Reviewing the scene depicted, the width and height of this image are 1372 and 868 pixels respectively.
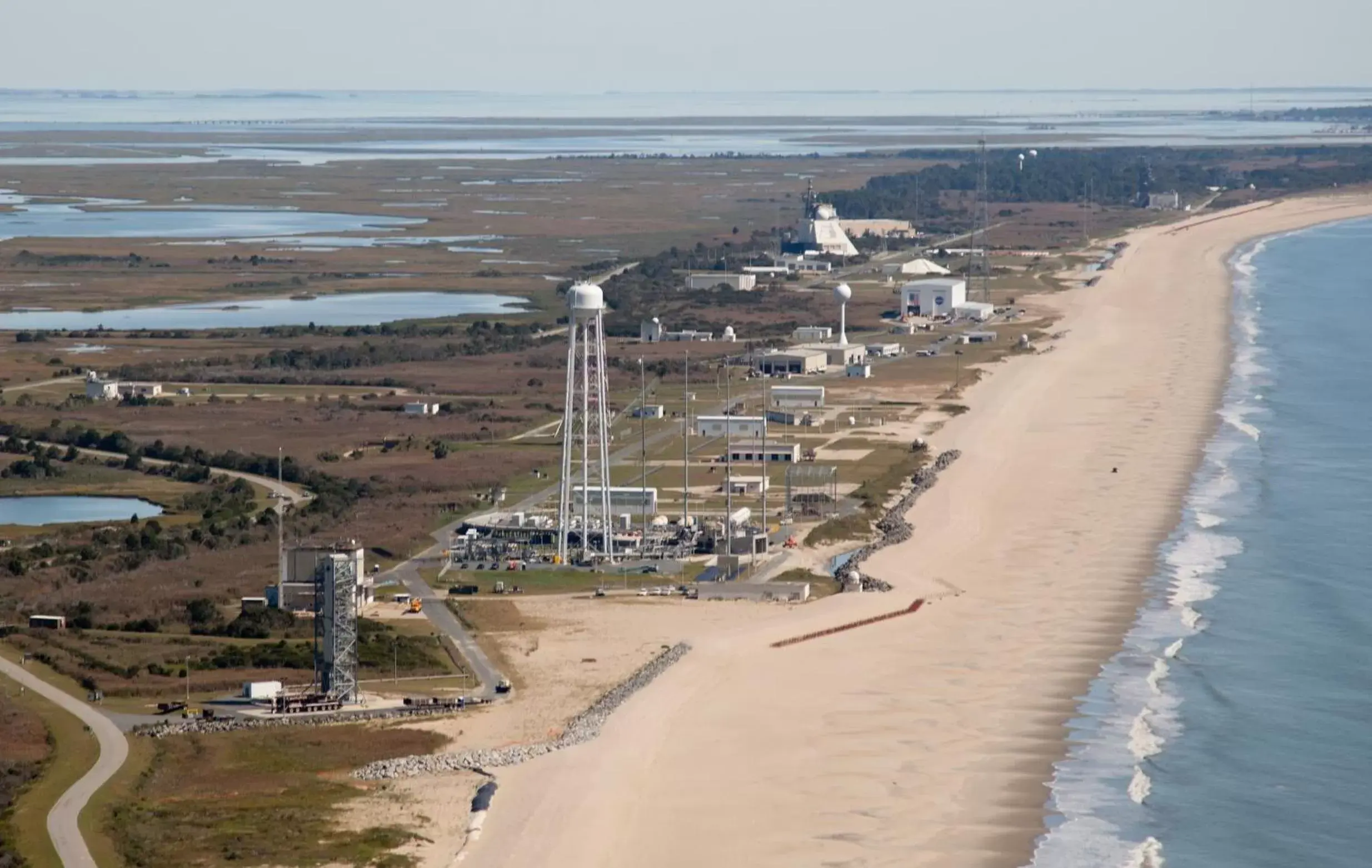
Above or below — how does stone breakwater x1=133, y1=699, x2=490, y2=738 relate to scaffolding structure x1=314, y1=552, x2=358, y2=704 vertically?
below

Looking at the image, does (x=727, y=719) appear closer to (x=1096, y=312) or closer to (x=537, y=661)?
(x=537, y=661)

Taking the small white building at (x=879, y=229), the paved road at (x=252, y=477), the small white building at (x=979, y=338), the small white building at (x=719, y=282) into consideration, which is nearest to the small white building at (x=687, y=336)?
the small white building at (x=979, y=338)

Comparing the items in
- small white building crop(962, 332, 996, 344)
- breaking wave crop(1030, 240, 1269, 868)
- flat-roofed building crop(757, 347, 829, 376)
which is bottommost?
breaking wave crop(1030, 240, 1269, 868)

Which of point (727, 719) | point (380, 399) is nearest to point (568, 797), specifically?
point (727, 719)

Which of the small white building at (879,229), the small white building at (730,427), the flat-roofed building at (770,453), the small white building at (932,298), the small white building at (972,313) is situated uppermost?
the small white building at (879,229)

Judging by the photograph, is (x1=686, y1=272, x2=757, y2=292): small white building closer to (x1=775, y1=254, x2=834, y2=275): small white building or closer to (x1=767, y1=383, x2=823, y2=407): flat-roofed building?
(x1=775, y1=254, x2=834, y2=275): small white building

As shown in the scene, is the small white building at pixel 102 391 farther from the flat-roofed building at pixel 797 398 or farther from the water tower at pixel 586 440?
the water tower at pixel 586 440

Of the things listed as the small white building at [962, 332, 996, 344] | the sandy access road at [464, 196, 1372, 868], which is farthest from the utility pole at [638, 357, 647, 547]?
the small white building at [962, 332, 996, 344]
